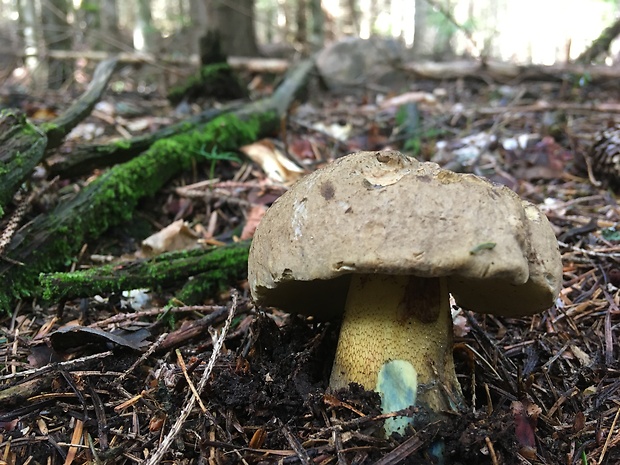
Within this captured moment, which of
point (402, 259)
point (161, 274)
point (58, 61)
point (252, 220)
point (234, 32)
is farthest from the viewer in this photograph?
point (58, 61)

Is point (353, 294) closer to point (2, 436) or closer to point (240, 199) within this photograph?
point (2, 436)

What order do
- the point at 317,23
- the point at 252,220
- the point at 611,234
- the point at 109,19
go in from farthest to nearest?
the point at 109,19, the point at 317,23, the point at 252,220, the point at 611,234

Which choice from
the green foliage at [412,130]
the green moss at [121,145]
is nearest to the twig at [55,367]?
the green moss at [121,145]

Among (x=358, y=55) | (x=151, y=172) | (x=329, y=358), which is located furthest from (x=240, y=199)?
(x=358, y=55)

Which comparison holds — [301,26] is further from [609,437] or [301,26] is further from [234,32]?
[609,437]

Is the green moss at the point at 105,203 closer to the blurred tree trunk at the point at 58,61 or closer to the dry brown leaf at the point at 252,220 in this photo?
the dry brown leaf at the point at 252,220

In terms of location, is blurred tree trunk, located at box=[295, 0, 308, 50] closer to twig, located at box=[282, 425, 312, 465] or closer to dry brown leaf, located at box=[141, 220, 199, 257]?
dry brown leaf, located at box=[141, 220, 199, 257]

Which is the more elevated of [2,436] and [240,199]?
[240,199]

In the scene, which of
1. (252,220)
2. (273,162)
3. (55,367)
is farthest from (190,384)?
(273,162)
